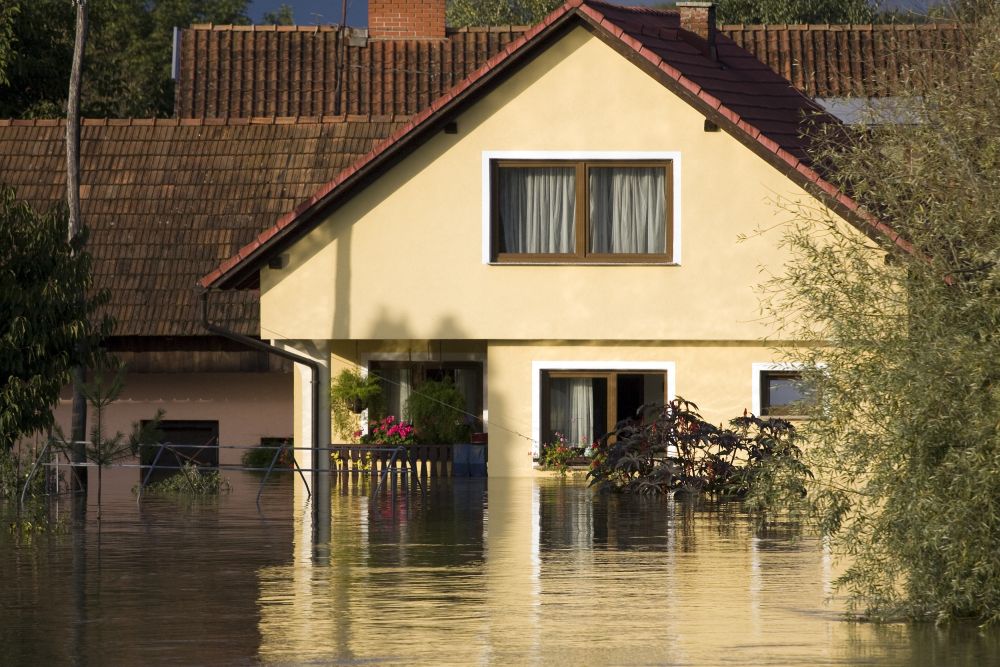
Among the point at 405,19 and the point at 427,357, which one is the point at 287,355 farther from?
the point at 405,19

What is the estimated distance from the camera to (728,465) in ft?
77.5

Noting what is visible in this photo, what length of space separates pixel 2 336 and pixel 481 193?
26.3 feet

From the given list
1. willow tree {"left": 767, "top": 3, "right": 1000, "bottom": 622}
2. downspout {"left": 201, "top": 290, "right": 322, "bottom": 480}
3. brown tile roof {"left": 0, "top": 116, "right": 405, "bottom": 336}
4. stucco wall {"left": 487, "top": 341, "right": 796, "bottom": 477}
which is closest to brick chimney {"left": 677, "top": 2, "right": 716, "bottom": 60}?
stucco wall {"left": 487, "top": 341, "right": 796, "bottom": 477}

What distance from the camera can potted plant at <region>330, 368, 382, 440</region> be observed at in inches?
1116

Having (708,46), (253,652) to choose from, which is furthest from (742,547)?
(708,46)

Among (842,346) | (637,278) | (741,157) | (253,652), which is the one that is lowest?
(253,652)

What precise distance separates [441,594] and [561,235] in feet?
46.0

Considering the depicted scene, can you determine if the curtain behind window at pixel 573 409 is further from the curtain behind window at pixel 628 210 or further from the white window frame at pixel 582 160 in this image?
the curtain behind window at pixel 628 210

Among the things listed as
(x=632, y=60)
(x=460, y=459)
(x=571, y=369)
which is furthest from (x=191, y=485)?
(x=632, y=60)

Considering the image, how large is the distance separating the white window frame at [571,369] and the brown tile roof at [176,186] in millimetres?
5289

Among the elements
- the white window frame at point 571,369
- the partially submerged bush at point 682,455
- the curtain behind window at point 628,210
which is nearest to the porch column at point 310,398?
the white window frame at point 571,369

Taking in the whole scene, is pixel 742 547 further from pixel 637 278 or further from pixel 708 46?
pixel 708 46

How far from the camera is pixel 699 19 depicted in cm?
2947

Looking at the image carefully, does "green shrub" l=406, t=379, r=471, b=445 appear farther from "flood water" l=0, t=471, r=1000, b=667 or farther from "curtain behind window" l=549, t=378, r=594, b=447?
"flood water" l=0, t=471, r=1000, b=667
